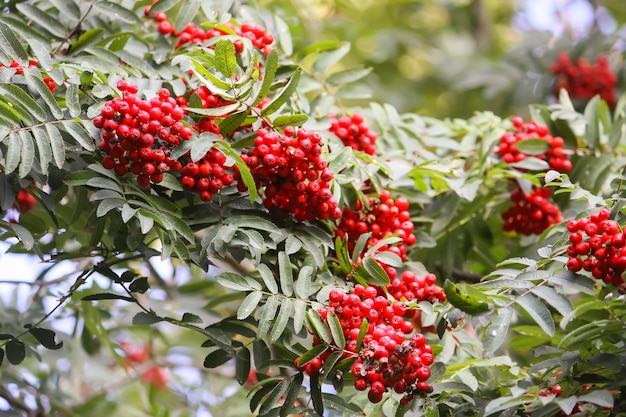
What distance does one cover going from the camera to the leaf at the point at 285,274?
1.94 meters

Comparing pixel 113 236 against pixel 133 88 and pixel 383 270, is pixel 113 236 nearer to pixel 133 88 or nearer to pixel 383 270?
pixel 133 88

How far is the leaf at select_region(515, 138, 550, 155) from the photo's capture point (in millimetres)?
2504

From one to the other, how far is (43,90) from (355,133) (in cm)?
90

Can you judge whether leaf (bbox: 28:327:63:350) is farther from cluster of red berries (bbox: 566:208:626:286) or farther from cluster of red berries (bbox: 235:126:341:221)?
cluster of red berries (bbox: 566:208:626:286)

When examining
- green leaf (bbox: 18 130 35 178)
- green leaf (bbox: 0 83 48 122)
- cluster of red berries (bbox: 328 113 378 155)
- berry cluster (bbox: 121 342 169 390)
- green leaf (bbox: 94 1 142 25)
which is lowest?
berry cluster (bbox: 121 342 169 390)

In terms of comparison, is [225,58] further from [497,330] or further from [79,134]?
[497,330]

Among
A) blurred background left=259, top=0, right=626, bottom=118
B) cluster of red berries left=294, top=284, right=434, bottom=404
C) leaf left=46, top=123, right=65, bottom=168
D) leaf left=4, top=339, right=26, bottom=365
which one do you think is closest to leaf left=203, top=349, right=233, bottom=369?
cluster of red berries left=294, top=284, right=434, bottom=404

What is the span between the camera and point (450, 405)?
6.23ft

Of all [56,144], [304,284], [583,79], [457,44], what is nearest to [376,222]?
[304,284]

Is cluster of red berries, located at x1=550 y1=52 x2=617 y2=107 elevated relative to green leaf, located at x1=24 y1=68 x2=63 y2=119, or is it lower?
lower

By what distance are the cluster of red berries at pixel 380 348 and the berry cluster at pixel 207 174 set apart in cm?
38

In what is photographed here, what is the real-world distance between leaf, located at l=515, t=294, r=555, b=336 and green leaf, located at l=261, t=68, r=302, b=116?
735 millimetres

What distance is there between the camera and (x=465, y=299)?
1770 mm

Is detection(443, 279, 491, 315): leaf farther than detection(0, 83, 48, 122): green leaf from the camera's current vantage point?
No
